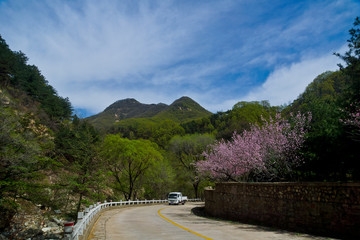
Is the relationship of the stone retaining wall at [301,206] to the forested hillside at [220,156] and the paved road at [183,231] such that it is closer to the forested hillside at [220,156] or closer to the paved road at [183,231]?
the paved road at [183,231]

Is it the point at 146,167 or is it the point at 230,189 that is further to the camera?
the point at 146,167

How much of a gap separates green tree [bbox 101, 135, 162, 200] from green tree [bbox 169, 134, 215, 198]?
38.0 feet

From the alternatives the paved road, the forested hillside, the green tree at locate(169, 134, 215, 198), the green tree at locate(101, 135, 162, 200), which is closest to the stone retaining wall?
the paved road

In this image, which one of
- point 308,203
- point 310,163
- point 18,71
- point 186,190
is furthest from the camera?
point 186,190

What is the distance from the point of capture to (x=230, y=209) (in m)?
17.5

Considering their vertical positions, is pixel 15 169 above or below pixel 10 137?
below

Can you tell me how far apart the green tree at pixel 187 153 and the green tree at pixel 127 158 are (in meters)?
11.6

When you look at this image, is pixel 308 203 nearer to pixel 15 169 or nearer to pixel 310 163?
pixel 310 163

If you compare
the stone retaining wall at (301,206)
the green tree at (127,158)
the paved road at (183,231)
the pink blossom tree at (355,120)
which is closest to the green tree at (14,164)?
the paved road at (183,231)

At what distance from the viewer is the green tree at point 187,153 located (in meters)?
52.2

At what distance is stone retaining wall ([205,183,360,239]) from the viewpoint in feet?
30.3

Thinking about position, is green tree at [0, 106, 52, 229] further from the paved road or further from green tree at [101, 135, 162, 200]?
green tree at [101, 135, 162, 200]

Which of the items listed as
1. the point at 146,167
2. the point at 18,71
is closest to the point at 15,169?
the point at 146,167

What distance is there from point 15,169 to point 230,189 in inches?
505
